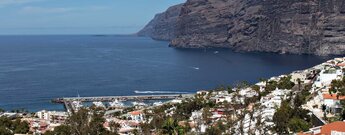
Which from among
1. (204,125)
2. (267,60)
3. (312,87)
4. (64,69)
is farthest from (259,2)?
(204,125)

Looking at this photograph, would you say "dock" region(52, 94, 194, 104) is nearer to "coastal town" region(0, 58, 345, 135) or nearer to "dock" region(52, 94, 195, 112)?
"dock" region(52, 94, 195, 112)

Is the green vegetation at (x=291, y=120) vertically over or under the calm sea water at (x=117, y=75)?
over

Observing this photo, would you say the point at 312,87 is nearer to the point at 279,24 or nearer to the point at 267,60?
the point at 267,60

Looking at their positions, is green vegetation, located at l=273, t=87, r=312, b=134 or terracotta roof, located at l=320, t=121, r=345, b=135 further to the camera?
green vegetation, located at l=273, t=87, r=312, b=134

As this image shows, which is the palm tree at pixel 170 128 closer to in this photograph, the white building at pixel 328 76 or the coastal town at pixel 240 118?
the coastal town at pixel 240 118

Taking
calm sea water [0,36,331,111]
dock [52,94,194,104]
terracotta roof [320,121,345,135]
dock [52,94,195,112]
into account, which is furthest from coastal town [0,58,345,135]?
calm sea water [0,36,331,111]

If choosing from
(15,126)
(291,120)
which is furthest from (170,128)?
(15,126)

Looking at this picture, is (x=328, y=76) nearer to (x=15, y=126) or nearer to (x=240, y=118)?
(x=15, y=126)

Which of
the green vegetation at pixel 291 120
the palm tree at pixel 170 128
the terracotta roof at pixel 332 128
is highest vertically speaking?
the palm tree at pixel 170 128

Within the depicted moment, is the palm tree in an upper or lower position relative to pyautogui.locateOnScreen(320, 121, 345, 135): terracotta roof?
upper

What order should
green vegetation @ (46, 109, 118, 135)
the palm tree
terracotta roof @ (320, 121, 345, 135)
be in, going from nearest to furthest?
the palm tree, terracotta roof @ (320, 121, 345, 135), green vegetation @ (46, 109, 118, 135)

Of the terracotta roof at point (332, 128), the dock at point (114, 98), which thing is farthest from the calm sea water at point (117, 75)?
the terracotta roof at point (332, 128)
